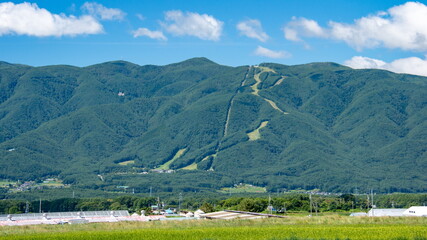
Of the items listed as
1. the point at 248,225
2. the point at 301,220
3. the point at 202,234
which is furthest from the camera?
the point at 301,220

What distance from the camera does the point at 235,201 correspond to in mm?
174750

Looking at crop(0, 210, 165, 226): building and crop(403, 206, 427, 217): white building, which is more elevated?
crop(403, 206, 427, 217): white building

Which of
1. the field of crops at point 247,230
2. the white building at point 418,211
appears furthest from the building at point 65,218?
the white building at point 418,211

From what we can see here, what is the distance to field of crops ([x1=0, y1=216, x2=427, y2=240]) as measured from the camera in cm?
6531

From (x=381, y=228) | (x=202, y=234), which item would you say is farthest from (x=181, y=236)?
(x=381, y=228)

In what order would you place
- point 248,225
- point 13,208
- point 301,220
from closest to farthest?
point 248,225, point 301,220, point 13,208

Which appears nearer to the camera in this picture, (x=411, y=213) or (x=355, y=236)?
(x=355, y=236)

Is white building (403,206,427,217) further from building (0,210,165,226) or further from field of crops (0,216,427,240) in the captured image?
building (0,210,165,226)

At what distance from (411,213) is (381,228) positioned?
62.5 m

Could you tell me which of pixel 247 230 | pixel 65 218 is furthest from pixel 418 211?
pixel 247 230

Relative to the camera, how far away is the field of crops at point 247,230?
65.3 meters

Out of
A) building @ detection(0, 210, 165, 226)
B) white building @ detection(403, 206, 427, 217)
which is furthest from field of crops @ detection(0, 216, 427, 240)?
white building @ detection(403, 206, 427, 217)

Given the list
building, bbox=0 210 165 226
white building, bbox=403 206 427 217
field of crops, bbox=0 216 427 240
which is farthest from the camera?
white building, bbox=403 206 427 217

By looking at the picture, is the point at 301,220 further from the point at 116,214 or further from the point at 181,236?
the point at 116,214
